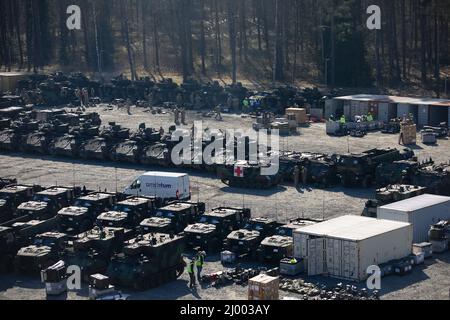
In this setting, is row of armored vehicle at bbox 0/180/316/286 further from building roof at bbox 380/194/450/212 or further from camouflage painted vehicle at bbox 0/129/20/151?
camouflage painted vehicle at bbox 0/129/20/151

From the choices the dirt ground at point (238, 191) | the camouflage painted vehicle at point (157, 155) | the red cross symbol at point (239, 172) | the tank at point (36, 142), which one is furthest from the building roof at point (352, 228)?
the tank at point (36, 142)

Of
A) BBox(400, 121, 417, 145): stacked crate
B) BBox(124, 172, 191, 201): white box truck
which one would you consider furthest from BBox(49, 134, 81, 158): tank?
BBox(400, 121, 417, 145): stacked crate

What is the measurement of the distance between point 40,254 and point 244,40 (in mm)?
72523

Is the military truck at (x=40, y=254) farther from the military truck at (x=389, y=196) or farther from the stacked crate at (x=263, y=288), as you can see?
the military truck at (x=389, y=196)

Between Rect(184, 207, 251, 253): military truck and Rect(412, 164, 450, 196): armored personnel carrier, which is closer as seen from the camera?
Rect(184, 207, 251, 253): military truck

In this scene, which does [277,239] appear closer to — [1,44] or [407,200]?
[407,200]

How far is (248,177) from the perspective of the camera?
5525 cm

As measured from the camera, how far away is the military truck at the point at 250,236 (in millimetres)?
41375

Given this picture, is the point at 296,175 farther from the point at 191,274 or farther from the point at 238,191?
the point at 191,274

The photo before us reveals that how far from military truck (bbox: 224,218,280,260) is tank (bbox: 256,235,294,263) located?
479 mm

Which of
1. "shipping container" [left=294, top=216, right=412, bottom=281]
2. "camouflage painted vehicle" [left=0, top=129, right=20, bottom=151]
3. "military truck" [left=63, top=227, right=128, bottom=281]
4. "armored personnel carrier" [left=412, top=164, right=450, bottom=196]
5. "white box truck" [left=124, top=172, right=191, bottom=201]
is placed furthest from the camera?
"camouflage painted vehicle" [left=0, top=129, right=20, bottom=151]

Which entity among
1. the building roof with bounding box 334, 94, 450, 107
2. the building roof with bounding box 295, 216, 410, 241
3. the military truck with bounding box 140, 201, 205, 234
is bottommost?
the military truck with bounding box 140, 201, 205, 234

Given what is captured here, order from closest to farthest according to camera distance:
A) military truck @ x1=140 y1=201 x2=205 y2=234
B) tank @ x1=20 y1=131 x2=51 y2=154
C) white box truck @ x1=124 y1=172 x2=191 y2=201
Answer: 1. military truck @ x1=140 y1=201 x2=205 y2=234
2. white box truck @ x1=124 y1=172 x2=191 y2=201
3. tank @ x1=20 y1=131 x2=51 y2=154

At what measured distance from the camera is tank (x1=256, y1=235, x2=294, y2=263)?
4044 centimetres
